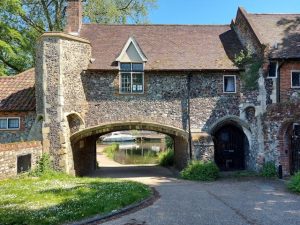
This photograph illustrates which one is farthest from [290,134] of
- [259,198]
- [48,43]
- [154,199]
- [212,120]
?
[48,43]

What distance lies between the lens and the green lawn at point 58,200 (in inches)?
342

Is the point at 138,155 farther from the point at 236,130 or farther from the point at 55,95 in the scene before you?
the point at 55,95

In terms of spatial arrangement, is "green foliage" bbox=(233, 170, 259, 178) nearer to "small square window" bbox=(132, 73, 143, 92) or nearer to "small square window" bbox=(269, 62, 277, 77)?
"small square window" bbox=(269, 62, 277, 77)

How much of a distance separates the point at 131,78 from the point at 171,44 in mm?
4089

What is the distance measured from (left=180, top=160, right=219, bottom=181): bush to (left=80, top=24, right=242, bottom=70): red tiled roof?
548 cm

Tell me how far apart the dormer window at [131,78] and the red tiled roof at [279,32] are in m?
7.11

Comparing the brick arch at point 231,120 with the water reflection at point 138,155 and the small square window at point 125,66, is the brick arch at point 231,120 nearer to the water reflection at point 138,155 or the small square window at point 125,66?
the small square window at point 125,66

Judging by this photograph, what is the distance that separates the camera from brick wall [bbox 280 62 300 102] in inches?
716

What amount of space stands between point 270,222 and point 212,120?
405 inches

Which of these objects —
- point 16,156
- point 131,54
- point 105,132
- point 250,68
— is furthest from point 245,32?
point 16,156

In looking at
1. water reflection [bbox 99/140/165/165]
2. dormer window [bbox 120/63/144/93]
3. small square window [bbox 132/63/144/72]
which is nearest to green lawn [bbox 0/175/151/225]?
dormer window [bbox 120/63/144/93]

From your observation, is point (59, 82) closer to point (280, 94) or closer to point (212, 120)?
point (212, 120)

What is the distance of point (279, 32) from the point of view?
2044cm

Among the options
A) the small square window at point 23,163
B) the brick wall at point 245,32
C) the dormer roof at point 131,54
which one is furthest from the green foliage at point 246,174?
the small square window at point 23,163
